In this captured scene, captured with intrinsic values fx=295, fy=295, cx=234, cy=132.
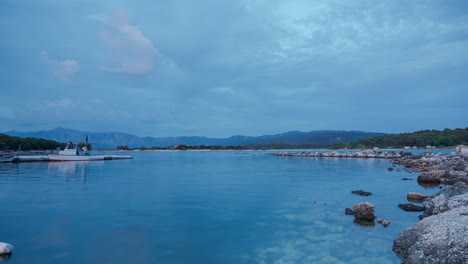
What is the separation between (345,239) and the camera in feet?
35.6

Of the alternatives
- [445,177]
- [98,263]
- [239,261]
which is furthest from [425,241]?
[445,177]

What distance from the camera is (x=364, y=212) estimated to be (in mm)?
13422

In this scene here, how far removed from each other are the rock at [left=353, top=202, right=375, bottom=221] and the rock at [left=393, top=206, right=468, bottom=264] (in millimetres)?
3428

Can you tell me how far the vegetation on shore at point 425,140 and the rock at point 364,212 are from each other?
513 ft

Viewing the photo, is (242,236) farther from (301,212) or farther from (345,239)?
(301,212)

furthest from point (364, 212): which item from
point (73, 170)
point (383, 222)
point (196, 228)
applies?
point (73, 170)

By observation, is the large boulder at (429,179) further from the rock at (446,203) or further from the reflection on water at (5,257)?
the reflection on water at (5,257)

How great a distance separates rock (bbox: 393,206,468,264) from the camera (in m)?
7.26

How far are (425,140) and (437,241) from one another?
Result: 572ft

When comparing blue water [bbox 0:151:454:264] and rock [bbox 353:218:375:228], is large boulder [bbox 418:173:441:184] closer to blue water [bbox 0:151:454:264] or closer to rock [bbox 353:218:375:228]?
blue water [bbox 0:151:454:264]

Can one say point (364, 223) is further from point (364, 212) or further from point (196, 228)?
point (196, 228)

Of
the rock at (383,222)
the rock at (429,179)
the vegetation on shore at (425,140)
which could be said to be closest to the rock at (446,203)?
the rock at (383,222)

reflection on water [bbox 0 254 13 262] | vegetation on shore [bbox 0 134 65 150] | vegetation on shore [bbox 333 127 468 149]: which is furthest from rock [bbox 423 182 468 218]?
vegetation on shore [bbox 333 127 468 149]

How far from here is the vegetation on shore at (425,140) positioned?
5541 inches
